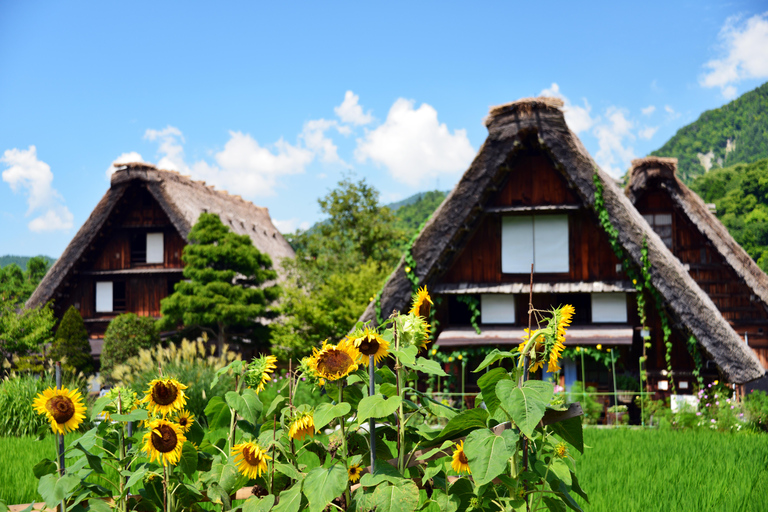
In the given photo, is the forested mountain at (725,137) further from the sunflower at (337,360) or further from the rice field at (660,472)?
the sunflower at (337,360)

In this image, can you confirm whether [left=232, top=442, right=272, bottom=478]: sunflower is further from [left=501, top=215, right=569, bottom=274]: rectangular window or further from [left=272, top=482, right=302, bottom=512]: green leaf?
[left=501, top=215, right=569, bottom=274]: rectangular window

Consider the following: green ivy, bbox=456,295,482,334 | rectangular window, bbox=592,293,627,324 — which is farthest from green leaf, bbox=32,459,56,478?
rectangular window, bbox=592,293,627,324

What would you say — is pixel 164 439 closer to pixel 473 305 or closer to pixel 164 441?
pixel 164 441

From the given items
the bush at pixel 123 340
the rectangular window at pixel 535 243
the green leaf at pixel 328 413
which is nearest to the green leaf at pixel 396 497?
the green leaf at pixel 328 413

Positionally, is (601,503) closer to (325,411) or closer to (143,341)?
(325,411)

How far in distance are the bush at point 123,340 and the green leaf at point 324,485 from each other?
16.4 meters

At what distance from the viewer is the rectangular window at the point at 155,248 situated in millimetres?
20266

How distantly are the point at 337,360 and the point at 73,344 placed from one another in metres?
17.9

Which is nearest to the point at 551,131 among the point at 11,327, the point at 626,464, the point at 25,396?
the point at 626,464

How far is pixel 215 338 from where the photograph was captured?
1934cm

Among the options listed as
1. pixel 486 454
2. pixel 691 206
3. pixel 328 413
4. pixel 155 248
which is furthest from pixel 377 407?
pixel 155 248

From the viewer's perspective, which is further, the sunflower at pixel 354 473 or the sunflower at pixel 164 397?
the sunflower at pixel 164 397

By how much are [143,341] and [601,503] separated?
53.3 ft

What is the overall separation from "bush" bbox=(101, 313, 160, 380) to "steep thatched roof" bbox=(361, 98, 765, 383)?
929 cm
